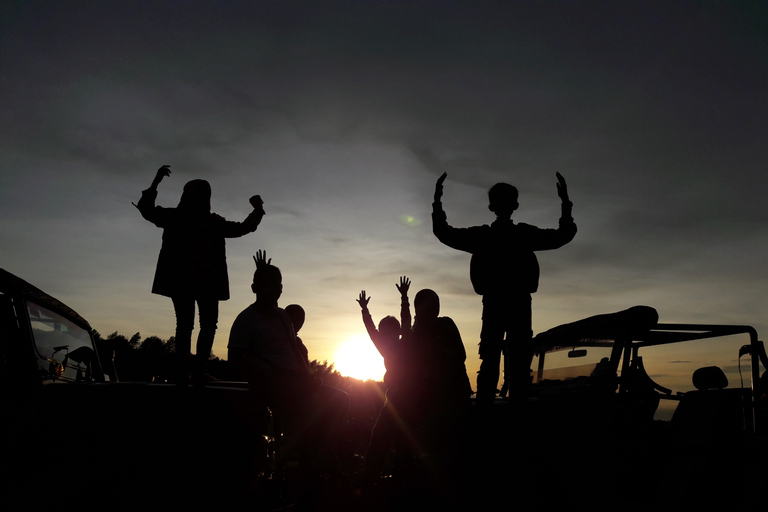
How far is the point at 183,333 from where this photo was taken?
484 cm

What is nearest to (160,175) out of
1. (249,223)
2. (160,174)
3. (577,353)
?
(160,174)

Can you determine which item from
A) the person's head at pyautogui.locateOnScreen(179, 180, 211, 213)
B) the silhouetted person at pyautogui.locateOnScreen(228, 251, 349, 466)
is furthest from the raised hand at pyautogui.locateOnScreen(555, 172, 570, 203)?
the person's head at pyautogui.locateOnScreen(179, 180, 211, 213)

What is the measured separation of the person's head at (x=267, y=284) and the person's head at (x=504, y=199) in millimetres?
1836

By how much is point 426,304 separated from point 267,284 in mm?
1229

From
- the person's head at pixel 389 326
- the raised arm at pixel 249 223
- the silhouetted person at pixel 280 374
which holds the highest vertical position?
the raised arm at pixel 249 223

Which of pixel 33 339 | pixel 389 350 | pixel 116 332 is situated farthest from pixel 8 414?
pixel 116 332

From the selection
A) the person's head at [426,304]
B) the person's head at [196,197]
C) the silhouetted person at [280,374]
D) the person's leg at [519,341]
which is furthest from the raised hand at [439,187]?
the person's head at [196,197]

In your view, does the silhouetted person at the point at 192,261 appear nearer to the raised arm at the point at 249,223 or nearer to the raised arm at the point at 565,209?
the raised arm at the point at 249,223

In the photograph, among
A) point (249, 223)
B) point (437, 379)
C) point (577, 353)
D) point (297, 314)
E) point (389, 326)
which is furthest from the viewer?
point (297, 314)

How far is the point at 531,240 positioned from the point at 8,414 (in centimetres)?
361

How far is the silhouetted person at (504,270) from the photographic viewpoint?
4328 mm

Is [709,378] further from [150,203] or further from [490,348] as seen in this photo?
[150,203]

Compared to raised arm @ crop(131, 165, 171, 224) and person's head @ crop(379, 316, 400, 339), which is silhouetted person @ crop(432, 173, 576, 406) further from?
raised arm @ crop(131, 165, 171, 224)

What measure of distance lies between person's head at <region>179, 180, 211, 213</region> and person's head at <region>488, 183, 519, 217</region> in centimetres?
255
